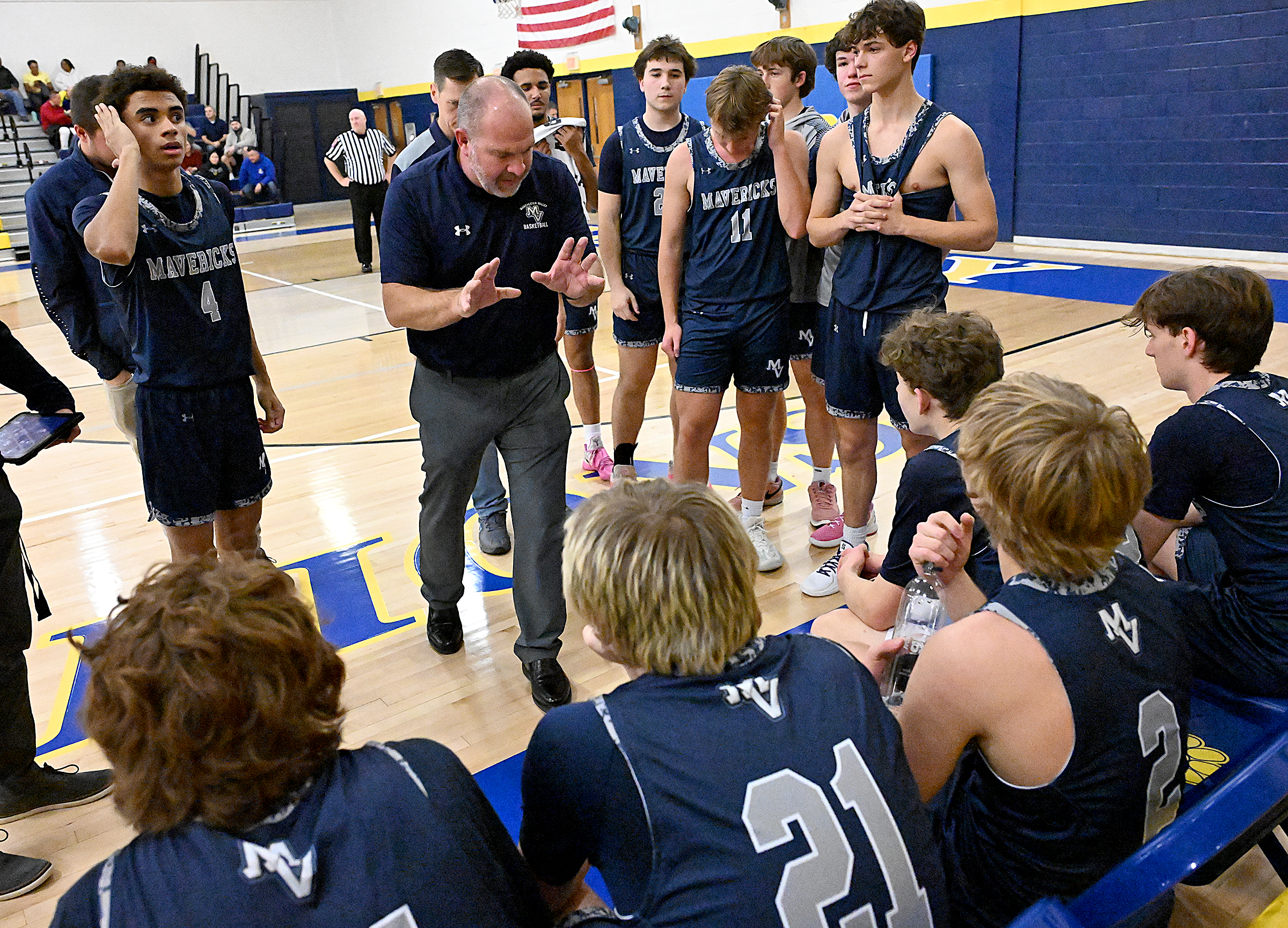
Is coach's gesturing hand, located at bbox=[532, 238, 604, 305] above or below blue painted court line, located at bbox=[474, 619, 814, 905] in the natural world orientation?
above

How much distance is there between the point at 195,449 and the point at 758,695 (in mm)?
2351

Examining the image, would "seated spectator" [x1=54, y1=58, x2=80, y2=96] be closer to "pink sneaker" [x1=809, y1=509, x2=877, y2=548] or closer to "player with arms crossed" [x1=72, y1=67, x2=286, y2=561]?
"player with arms crossed" [x1=72, y1=67, x2=286, y2=561]

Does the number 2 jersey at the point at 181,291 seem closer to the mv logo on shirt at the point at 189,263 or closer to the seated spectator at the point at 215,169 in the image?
the mv logo on shirt at the point at 189,263

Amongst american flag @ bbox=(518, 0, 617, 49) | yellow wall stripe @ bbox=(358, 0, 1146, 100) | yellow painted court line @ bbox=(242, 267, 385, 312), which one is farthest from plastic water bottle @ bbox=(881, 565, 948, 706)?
american flag @ bbox=(518, 0, 617, 49)

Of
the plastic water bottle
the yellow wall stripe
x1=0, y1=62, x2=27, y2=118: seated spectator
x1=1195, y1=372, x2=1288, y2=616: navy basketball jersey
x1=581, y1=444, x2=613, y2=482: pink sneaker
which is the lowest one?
x1=581, y1=444, x2=613, y2=482: pink sneaker

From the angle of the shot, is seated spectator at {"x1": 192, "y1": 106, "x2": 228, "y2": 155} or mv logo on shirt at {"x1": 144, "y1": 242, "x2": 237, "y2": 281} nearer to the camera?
mv logo on shirt at {"x1": 144, "y1": 242, "x2": 237, "y2": 281}

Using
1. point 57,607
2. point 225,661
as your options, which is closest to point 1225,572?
point 225,661

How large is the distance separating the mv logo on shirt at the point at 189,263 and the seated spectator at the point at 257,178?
59.3 ft

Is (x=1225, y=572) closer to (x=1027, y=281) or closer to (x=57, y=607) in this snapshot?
(x=57, y=607)

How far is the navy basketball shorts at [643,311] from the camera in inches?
169

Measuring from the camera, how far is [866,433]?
3525mm

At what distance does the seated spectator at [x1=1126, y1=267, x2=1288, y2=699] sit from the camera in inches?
81.0

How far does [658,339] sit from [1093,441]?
3.00 metres

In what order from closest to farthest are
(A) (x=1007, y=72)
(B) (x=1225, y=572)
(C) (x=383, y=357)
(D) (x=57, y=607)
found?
(B) (x=1225, y=572)
(D) (x=57, y=607)
(C) (x=383, y=357)
(A) (x=1007, y=72)
